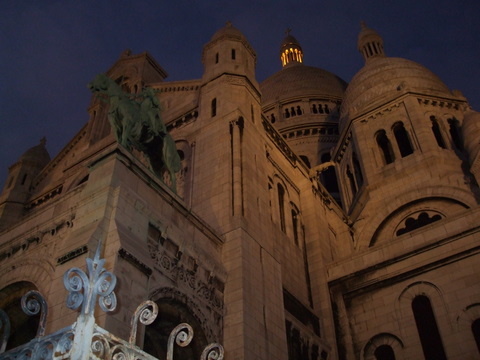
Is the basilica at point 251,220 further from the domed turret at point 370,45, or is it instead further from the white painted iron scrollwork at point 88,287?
the domed turret at point 370,45

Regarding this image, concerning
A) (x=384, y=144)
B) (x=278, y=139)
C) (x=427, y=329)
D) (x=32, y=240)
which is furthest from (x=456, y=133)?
(x=32, y=240)

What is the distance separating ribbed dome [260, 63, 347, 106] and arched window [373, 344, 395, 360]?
1323 inches

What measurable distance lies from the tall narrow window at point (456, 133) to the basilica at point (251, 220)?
0.13 m

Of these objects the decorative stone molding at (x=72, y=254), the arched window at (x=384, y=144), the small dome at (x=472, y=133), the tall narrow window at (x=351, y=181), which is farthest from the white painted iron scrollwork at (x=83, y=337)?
the tall narrow window at (x=351, y=181)

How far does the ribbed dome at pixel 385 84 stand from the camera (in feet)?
105

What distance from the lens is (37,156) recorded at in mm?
32312

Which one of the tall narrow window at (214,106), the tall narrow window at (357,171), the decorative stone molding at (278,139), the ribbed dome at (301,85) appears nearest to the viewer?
the tall narrow window at (214,106)

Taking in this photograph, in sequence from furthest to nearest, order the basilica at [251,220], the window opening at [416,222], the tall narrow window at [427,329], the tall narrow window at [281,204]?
the window opening at [416,222], the tall narrow window at [281,204], the tall narrow window at [427,329], the basilica at [251,220]

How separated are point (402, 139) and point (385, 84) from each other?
4568 millimetres

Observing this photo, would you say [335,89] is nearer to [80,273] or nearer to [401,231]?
[401,231]

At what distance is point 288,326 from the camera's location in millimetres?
17766

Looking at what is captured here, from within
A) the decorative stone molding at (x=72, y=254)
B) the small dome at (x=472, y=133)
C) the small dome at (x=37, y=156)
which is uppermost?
the small dome at (x=37, y=156)

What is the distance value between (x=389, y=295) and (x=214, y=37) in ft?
46.1

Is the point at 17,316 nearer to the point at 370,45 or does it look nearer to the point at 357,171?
the point at 357,171
